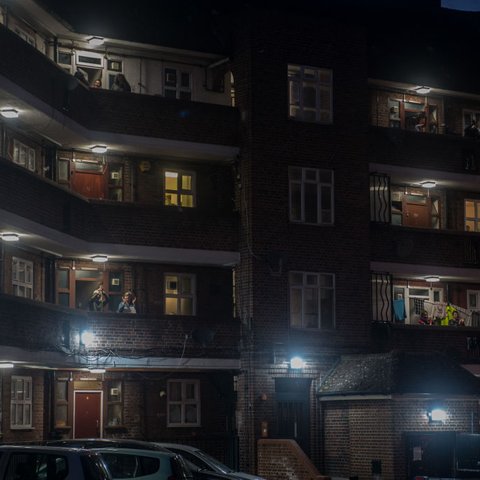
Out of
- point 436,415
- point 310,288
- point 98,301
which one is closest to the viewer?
point 436,415

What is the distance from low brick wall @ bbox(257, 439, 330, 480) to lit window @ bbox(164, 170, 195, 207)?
752cm

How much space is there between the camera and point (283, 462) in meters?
36.2

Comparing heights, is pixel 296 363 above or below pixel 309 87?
below

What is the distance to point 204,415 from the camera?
39.5 m

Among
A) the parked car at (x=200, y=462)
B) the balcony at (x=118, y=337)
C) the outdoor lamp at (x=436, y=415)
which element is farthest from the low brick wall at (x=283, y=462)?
the parked car at (x=200, y=462)

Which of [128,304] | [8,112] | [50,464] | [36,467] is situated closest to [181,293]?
[128,304]

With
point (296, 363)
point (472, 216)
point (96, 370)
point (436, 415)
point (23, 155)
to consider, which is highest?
point (23, 155)

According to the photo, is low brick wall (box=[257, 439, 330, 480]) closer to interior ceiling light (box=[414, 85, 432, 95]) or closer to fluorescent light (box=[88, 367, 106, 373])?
fluorescent light (box=[88, 367, 106, 373])

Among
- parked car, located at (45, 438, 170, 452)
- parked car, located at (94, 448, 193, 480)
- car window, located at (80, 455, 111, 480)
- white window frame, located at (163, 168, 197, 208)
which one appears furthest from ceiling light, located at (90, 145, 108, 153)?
car window, located at (80, 455, 111, 480)

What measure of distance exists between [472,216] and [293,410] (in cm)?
1014

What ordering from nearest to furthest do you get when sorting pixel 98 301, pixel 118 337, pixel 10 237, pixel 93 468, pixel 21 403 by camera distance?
1. pixel 93 468
2. pixel 10 237
3. pixel 21 403
4. pixel 118 337
5. pixel 98 301

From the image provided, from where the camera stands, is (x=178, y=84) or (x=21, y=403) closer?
(x=21, y=403)

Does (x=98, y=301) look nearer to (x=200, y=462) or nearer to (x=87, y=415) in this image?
(x=87, y=415)

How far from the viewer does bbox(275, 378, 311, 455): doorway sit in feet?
126
